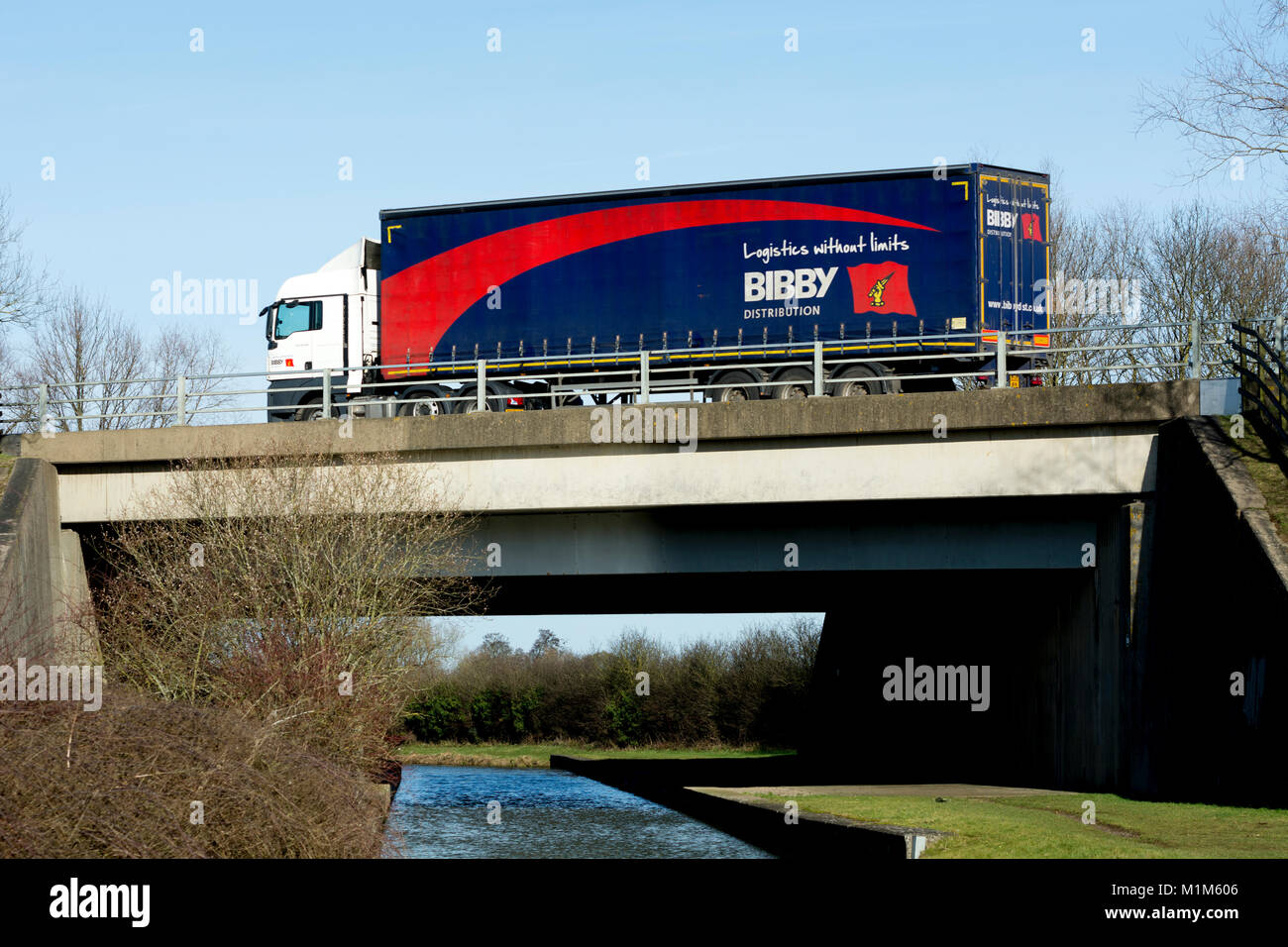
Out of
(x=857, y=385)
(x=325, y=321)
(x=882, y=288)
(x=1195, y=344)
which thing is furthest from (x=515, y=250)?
(x=1195, y=344)

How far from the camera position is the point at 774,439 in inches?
814

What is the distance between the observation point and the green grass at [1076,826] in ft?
39.2

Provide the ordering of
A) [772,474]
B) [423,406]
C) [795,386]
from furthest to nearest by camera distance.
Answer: [423,406] → [795,386] → [772,474]

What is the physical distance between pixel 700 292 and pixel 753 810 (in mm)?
11083

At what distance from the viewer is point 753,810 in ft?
59.8

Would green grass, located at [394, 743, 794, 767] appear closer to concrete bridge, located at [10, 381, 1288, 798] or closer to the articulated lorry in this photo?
the articulated lorry

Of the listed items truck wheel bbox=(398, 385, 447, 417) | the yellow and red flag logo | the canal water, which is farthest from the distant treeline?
the yellow and red flag logo

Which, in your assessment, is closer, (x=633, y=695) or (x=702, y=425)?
(x=702, y=425)

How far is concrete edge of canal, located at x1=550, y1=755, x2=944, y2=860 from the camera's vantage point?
45.1 ft

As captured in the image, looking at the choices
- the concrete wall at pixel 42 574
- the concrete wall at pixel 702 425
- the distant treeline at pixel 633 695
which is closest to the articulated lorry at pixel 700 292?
the concrete wall at pixel 702 425

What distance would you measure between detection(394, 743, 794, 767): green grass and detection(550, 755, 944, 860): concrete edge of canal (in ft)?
15.4

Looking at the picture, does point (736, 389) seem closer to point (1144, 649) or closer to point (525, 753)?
point (1144, 649)

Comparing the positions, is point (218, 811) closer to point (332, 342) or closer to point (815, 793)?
point (815, 793)

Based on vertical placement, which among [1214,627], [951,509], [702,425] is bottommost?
[1214,627]
